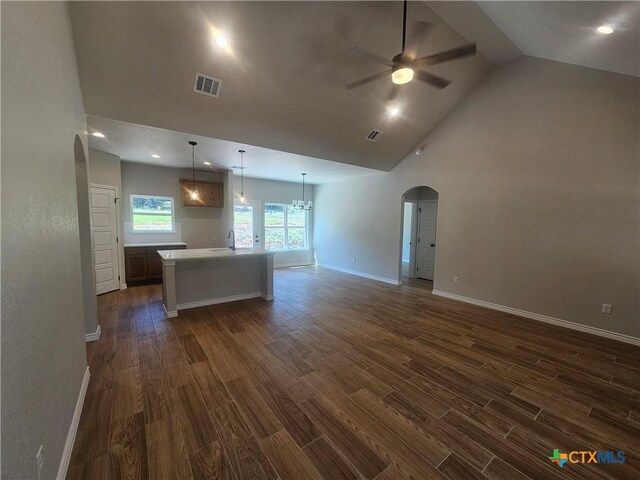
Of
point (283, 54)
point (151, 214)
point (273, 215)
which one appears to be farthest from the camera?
point (273, 215)

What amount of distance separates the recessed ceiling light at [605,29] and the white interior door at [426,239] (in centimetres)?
406

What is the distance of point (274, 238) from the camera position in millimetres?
8117

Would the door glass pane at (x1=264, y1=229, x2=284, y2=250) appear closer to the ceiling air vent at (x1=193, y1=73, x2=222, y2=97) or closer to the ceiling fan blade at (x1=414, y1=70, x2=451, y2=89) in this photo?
the ceiling air vent at (x1=193, y1=73, x2=222, y2=97)

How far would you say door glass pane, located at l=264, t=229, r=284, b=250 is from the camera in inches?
311

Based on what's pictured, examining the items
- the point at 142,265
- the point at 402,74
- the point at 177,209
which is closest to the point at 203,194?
the point at 177,209

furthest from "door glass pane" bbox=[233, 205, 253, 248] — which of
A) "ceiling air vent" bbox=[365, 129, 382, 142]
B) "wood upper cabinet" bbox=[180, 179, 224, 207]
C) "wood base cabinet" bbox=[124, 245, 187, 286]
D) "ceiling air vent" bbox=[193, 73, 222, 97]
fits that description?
"ceiling air vent" bbox=[193, 73, 222, 97]

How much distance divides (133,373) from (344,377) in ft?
6.76

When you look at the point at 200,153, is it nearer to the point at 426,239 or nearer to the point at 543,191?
the point at 426,239

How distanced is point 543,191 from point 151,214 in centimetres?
795

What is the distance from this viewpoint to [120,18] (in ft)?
7.73

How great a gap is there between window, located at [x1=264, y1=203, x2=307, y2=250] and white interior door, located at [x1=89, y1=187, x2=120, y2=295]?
3717mm

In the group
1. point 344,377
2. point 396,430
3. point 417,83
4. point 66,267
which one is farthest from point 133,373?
point 417,83

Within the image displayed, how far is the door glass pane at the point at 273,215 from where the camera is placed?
7852mm

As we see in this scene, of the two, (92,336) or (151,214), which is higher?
(151,214)
